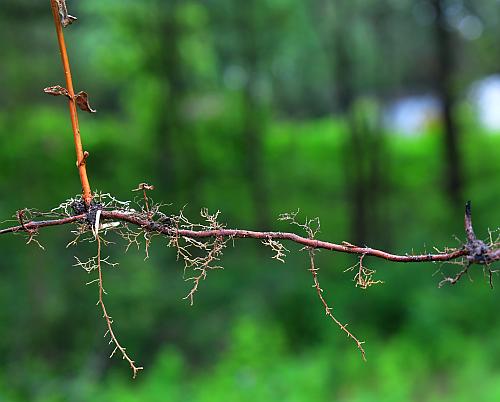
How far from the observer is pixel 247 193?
12.9m

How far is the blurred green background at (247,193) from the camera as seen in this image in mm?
7461

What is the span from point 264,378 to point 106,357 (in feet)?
6.77

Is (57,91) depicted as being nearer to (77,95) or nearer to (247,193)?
(77,95)

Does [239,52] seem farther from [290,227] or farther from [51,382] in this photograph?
[51,382]

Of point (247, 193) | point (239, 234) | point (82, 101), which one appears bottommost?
point (247, 193)

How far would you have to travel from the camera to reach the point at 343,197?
1302cm

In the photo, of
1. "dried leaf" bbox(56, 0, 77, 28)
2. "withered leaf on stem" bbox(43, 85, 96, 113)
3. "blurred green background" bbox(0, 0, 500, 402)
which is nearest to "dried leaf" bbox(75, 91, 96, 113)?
"withered leaf on stem" bbox(43, 85, 96, 113)

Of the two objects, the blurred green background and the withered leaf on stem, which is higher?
the withered leaf on stem

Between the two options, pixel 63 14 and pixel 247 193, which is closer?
pixel 63 14

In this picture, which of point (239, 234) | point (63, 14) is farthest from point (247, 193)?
point (63, 14)

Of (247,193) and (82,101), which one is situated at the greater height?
(82,101)

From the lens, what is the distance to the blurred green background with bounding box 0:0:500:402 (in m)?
7.46

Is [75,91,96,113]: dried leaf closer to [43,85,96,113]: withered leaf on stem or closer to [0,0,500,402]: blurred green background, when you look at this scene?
[43,85,96,113]: withered leaf on stem

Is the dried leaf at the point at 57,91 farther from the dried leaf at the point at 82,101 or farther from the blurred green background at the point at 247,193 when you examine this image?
the blurred green background at the point at 247,193
